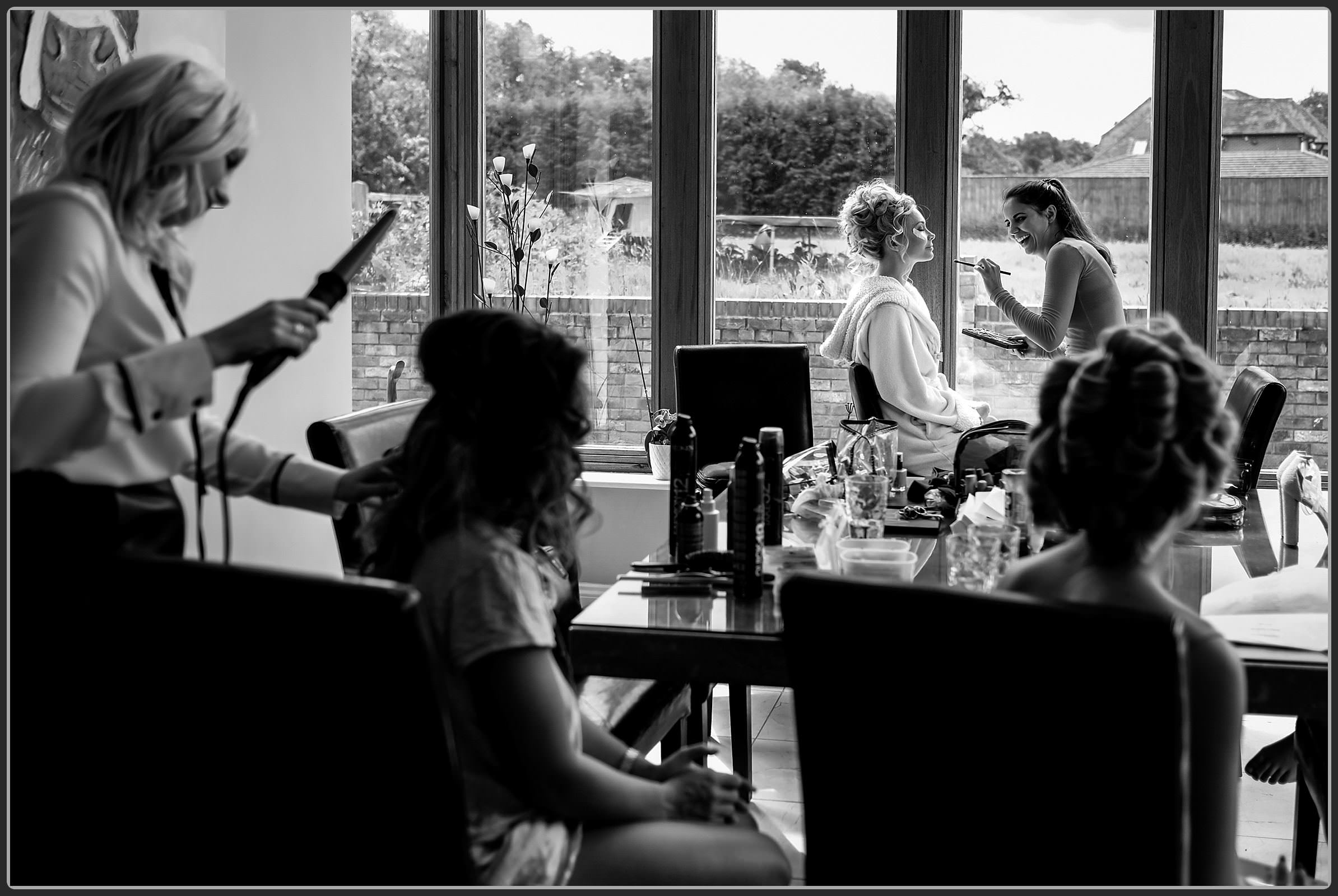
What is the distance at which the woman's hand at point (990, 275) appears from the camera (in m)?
4.28

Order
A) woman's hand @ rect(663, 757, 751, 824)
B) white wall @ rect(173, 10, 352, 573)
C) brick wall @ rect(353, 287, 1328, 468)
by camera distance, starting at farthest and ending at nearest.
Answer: brick wall @ rect(353, 287, 1328, 468) → white wall @ rect(173, 10, 352, 573) → woman's hand @ rect(663, 757, 751, 824)

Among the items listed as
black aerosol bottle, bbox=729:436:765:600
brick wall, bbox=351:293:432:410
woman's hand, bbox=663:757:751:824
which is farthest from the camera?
brick wall, bbox=351:293:432:410

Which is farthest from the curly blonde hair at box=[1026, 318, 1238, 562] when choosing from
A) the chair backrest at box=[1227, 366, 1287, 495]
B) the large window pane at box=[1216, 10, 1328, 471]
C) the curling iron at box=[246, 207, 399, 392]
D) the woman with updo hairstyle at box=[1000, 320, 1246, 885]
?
the large window pane at box=[1216, 10, 1328, 471]

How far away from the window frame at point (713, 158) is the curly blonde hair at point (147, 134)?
351cm

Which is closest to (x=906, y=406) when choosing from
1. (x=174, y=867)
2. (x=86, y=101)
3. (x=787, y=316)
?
(x=787, y=316)

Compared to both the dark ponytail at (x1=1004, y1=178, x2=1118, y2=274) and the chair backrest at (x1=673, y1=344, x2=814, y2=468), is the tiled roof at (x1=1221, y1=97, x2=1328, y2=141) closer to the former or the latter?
the dark ponytail at (x1=1004, y1=178, x2=1118, y2=274)

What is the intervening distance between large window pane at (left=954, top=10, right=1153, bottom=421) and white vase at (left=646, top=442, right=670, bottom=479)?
4.27ft

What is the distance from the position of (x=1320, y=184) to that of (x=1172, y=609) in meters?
3.98

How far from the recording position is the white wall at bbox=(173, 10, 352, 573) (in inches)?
124

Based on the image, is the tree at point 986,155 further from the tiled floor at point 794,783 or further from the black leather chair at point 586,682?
the black leather chair at point 586,682

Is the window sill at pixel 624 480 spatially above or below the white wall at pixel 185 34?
below

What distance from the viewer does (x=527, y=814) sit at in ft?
4.90

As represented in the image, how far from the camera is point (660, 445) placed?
490 centimetres

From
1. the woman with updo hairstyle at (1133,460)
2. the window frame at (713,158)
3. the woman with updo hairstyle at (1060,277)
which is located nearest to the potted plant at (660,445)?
the window frame at (713,158)
